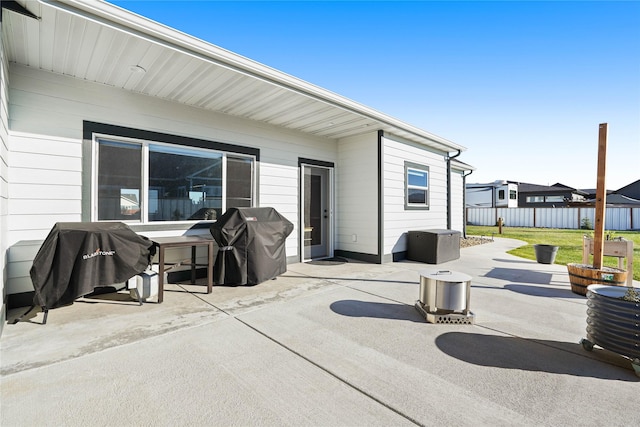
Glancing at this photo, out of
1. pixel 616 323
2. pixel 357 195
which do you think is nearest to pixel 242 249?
pixel 357 195

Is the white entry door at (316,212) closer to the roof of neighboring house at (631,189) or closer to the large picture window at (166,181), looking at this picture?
the large picture window at (166,181)

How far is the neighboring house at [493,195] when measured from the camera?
22266 mm

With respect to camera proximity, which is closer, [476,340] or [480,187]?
[476,340]

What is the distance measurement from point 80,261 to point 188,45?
8.18 feet

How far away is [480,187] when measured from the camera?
23.3 metres

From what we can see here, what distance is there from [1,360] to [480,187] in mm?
26376

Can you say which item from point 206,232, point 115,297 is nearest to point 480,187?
point 206,232

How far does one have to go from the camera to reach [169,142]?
4473 millimetres

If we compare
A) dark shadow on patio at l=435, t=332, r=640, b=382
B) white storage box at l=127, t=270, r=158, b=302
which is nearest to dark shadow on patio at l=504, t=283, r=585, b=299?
dark shadow on patio at l=435, t=332, r=640, b=382

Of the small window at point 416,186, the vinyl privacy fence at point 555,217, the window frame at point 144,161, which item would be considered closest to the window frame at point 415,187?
the small window at point 416,186

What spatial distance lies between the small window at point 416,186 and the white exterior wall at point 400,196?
5.6 inches

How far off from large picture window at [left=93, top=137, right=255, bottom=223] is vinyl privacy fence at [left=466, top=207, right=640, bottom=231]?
17771mm

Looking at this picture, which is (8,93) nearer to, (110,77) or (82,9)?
(110,77)

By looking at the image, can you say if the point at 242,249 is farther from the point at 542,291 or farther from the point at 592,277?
the point at 592,277
